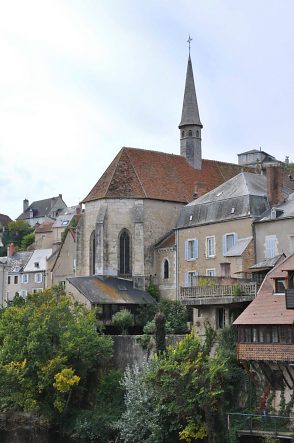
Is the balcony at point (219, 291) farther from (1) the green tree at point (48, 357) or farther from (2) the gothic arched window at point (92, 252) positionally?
(2) the gothic arched window at point (92, 252)

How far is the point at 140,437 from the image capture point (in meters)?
37.6

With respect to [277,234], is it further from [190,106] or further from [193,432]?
[190,106]

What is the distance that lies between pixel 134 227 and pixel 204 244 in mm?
8973

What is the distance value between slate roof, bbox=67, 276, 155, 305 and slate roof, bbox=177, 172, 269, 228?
6323 millimetres

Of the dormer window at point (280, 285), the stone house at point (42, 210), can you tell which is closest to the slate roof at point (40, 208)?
the stone house at point (42, 210)

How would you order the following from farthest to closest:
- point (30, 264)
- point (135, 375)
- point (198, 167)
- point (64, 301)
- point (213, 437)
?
1. point (30, 264)
2. point (198, 167)
3. point (64, 301)
4. point (135, 375)
5. point (213, 437)

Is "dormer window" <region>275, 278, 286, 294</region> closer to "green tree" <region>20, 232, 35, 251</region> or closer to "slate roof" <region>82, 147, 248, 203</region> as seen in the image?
"slate roof" <region>82, 147, 248, 203</region>

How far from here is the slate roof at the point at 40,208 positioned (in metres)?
141

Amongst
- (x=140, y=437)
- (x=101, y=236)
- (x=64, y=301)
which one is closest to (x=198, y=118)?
(x=101, y=236)

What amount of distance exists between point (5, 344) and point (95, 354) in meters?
5.38

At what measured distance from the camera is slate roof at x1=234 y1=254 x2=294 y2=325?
1382 inches

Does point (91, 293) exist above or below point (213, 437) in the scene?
above

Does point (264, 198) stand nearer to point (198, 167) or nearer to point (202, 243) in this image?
point (202, 243)

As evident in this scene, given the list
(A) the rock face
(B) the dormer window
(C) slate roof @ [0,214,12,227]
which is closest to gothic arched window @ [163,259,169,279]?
(A) the rock face
